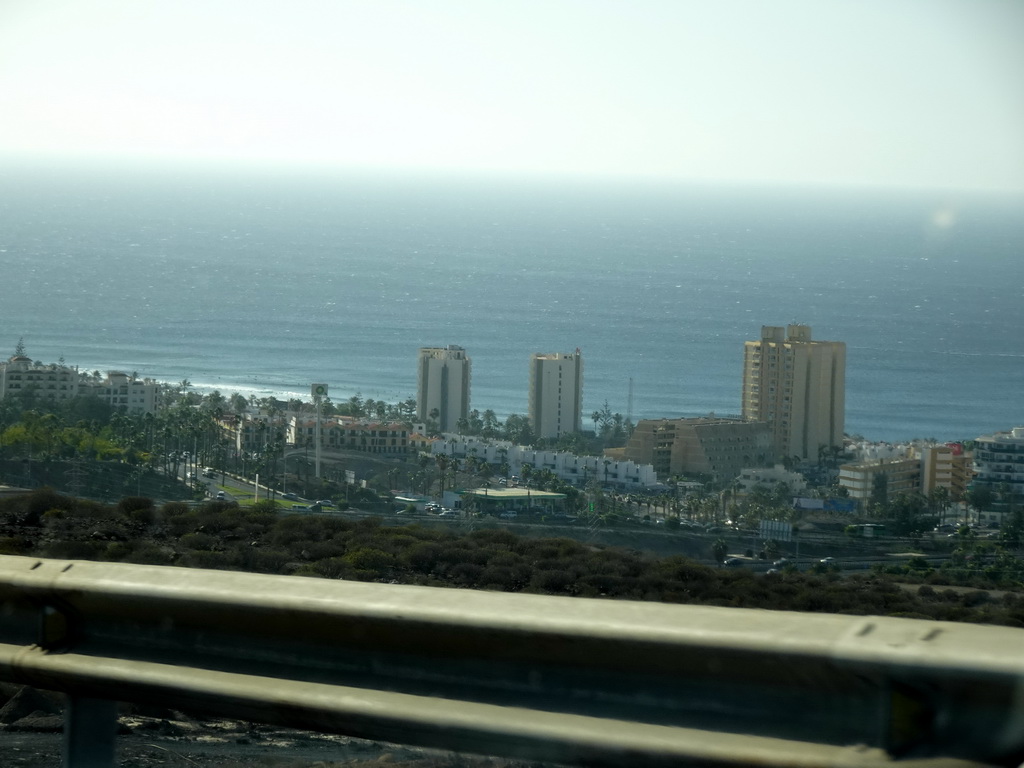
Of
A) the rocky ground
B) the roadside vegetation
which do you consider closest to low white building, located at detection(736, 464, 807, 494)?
the roadside vegetation

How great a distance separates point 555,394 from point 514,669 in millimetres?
41780

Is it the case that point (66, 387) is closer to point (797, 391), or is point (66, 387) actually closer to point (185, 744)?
point (797, 391)

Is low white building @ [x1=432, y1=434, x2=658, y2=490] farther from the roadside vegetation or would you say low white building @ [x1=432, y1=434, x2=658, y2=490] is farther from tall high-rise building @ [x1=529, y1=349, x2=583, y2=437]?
the roadside vegetation

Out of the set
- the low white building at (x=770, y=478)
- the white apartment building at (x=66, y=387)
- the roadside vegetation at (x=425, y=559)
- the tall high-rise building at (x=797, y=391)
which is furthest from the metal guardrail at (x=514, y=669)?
the tall high-rise building at (x=797, y=391)

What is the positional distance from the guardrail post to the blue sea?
49.3 metres

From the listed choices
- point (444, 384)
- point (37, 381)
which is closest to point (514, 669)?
point (37, 381)

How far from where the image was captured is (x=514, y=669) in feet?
5.11

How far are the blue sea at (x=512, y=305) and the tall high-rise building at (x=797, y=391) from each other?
1192 cm

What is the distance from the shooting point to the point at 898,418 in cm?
5709

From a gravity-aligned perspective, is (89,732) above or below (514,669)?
below

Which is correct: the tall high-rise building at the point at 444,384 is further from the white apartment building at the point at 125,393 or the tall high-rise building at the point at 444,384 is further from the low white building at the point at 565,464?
the white apartment building at the point at 125,393

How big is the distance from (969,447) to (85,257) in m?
95.3

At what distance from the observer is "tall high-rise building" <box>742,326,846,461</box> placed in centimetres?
3709

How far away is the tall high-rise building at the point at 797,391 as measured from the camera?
3709 centimetres
